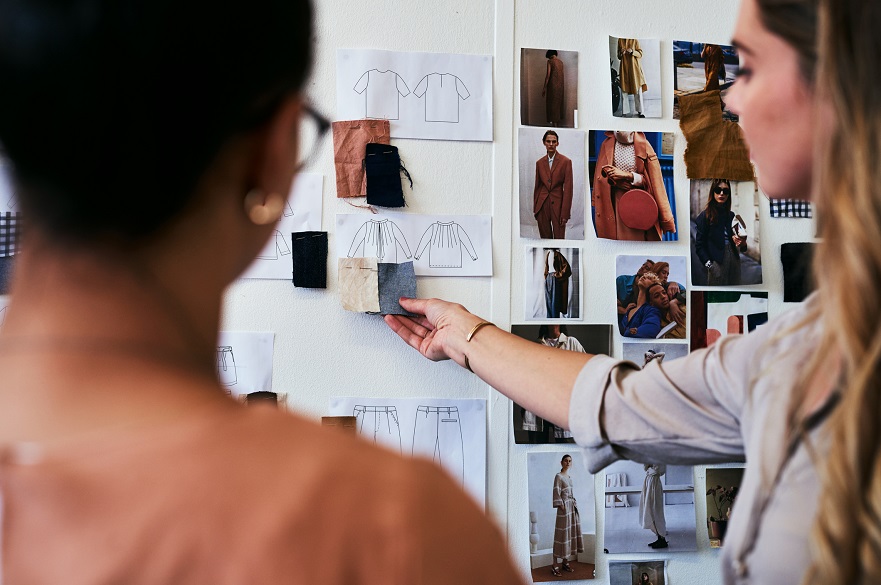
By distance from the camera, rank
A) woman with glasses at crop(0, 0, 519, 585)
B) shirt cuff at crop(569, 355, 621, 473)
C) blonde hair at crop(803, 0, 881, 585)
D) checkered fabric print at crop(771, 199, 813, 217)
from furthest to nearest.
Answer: checkered fabric print at crop(771, 199, 813, 217) < shirt cuff at crop(569, 355, 621, 473) < blonde hair at crop(803, 0, 881, 585) < woman with glasses at crop(0, 0, 519, 585)

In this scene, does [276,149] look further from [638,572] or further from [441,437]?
[638,572]

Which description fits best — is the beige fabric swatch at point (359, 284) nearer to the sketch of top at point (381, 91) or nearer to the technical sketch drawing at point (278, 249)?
the technical sketch drawing at point (278, 249)

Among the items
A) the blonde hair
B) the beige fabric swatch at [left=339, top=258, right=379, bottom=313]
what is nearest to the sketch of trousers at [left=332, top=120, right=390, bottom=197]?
the beige fabric swatch at [left=339, top=258, right=379, bottom=313]

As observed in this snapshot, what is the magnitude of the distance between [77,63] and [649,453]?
78 centimetres

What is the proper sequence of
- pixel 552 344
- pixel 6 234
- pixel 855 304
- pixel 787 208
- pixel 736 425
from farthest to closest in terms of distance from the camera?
pixel 787 208
pixel 552 344
pixel 6 234
pixel 736 425
pixel 855 304

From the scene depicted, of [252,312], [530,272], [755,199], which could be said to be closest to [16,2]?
[252,312]

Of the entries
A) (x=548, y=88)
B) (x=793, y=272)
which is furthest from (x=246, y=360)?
(x=793, y=272)

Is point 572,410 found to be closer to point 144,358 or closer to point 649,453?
point 649,453

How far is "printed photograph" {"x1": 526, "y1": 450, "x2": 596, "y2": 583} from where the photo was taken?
145 cm

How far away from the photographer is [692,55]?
152 centimetres

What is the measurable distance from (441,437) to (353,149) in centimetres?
54

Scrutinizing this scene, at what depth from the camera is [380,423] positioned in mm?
1408

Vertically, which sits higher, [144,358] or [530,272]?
[530,272]

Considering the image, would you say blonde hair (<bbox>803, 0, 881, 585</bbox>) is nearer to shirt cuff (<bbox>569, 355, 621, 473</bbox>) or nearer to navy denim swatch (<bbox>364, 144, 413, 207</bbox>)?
shirt cuff (<bbox>569, 355, 621, 473</bbox>)
